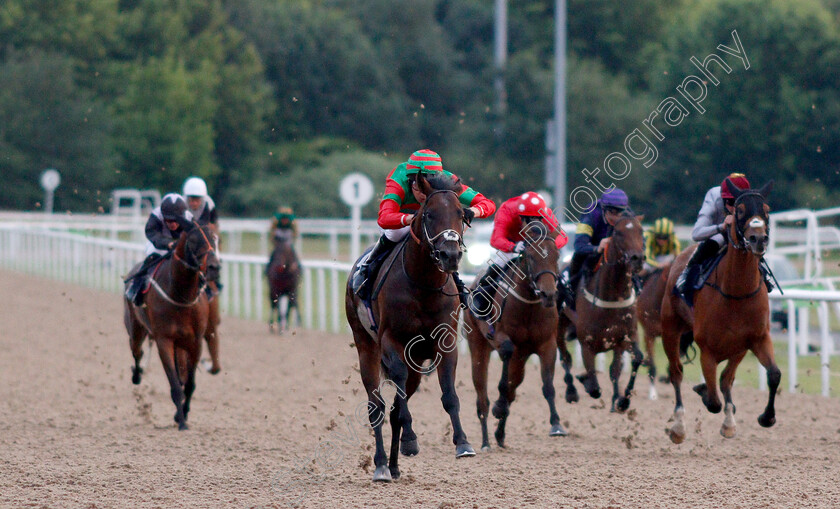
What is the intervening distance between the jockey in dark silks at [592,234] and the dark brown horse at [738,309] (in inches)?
40.5

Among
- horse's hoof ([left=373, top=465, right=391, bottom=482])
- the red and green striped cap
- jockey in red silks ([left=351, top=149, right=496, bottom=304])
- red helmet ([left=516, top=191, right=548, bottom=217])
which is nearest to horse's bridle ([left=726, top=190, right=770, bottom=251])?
red helmet ([left=516, top=191, right=548, bottom=217])

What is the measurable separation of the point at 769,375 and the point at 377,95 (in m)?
39.2

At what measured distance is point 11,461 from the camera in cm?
679

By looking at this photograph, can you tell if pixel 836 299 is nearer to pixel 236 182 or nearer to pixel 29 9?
pixel 236 182

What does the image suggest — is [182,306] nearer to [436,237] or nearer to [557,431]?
[557,431]

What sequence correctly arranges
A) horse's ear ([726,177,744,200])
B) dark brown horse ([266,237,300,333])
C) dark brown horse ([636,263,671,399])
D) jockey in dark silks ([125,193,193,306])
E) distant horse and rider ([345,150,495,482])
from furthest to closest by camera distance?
dark brown horse ([266,237,300,333]), dark brown horse ([636,263,671,399]), jockey in dark silks ([125,193,193,306]), horse's ear ([726,177,744,200]), distant horse and rider ([345,150,495,482])

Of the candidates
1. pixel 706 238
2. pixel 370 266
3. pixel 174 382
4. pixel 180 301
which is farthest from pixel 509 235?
pixel 174 382

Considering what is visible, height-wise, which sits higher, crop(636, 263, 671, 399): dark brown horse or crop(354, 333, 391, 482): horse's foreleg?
crop(636, 263, 671, 399): dark brown horse

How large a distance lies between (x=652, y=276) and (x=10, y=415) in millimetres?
5215

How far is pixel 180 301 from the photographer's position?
27.8 feet

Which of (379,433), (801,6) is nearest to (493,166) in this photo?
(801,6)

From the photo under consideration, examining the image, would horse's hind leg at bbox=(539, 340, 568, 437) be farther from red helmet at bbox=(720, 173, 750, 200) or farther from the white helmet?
the white helmet

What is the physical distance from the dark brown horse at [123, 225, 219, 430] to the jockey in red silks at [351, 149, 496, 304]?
2.12 m

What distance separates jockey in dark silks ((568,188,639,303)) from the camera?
26.9 ft
